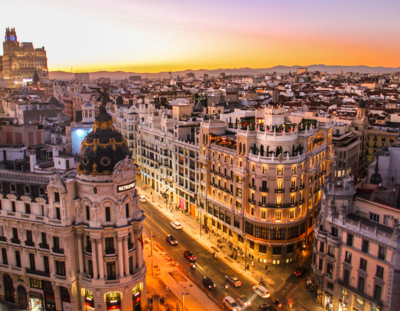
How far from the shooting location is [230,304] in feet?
213

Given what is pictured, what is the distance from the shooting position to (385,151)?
309 ft

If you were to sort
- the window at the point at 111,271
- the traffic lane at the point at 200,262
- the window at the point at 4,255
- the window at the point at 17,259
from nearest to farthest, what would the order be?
the window at the point at 111,271 → the window at the point at 17,259 → the window at the point at 4,255 → the traffic lane at the point at 200,262

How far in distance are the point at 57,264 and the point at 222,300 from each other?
28.4 meters

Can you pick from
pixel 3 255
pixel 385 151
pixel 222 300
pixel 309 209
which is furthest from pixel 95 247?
pixel 385 151

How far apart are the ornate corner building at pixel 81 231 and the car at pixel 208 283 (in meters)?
13.4

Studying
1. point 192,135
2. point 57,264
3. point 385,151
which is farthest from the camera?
point 192,135

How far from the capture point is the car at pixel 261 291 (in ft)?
225

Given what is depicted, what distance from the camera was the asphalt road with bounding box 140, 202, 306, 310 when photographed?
6994 centimetres

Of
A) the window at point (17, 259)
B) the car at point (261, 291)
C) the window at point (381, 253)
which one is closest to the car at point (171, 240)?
the car at point (261, 291)

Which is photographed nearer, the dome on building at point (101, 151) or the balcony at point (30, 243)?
the dome on building at point (101, 151)

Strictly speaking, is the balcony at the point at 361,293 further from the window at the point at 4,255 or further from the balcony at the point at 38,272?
the window at the point at 4,255

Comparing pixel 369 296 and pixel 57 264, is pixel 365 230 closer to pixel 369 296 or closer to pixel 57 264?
pixel 369 296

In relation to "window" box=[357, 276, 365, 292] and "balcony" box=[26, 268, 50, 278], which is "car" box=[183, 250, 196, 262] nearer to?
"balcony" box=[26, 268, 50, 278]

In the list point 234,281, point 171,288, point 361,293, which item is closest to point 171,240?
point 171,288
